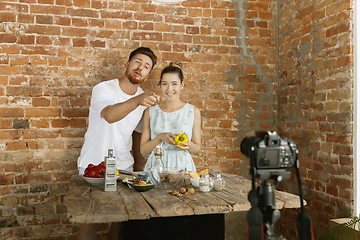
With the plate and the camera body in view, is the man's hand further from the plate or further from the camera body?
the camera body

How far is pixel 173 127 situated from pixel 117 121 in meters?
0.49

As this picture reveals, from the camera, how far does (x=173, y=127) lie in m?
2.57

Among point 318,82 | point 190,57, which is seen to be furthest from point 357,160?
point 190,57

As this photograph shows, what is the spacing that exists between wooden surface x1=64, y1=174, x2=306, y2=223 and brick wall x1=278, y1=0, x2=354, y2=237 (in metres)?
0.94

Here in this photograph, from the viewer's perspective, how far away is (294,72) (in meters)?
2.84

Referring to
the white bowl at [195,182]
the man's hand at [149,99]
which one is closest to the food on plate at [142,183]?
the white bowl at [195,182]

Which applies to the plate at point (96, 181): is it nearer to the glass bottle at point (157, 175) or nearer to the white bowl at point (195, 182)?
the glass bottle at point (157, 175)

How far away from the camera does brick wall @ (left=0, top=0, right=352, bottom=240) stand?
2.44 m

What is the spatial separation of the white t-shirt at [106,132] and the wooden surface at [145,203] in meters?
0.77

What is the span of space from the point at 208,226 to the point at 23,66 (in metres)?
2.10

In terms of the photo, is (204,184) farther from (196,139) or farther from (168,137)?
(196,139)

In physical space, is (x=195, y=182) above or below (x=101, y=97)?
below

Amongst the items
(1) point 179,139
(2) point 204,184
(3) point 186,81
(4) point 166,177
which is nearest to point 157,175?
(4) point 166,177

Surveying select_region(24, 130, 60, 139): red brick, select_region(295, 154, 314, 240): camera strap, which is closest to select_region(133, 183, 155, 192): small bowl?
select_region(295, 154, 314, 240): camera strap
